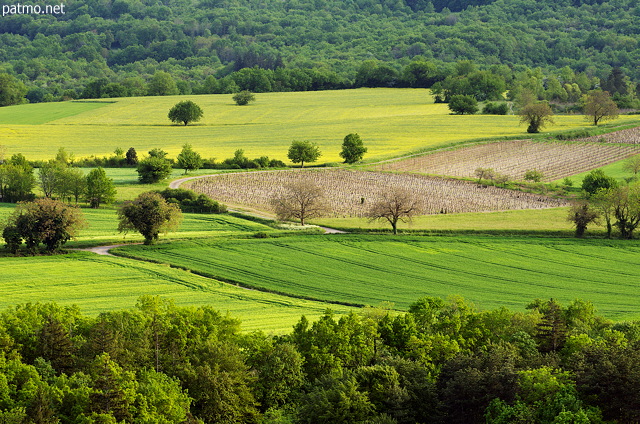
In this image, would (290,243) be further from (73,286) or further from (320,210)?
(73,286)

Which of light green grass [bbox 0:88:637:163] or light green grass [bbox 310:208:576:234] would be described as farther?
light green grass [bbox 0:88:637:163]

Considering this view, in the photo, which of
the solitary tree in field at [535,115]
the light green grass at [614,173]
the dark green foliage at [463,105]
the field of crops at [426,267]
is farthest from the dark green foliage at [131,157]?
the dark green foliage at [463,105]

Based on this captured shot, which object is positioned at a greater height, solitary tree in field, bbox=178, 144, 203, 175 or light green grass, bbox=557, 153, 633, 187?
solitary tree in field, bbox=178, 144, 203, 175

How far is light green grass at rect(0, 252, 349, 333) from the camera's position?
174ft

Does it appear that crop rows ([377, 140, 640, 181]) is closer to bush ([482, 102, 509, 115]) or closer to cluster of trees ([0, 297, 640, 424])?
bush ([482, 102, 509, 115])

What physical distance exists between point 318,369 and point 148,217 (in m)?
33.5

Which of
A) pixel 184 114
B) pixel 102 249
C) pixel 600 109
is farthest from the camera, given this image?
pixel 184 114

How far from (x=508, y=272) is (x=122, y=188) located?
49.3 metres

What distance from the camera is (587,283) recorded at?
2398 inches

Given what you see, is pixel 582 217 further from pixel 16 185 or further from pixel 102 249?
pixel 16 185

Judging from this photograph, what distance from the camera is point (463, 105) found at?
542ft

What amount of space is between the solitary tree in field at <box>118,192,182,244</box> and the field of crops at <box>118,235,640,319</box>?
181 cm

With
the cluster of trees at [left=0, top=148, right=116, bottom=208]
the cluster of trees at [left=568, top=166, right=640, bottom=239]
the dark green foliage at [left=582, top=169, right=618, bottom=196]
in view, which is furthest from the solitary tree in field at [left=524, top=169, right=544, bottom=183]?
the cluster of trees at [left=0, top=148, right=116, bottom=208]

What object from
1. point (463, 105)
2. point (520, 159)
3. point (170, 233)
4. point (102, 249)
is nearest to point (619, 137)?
point (520, 159)
